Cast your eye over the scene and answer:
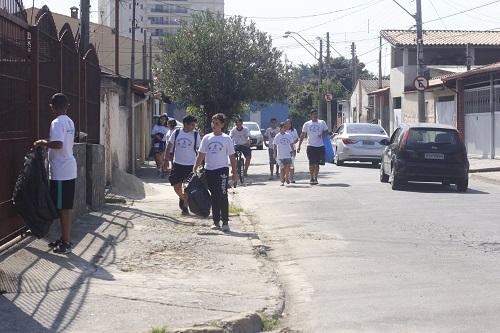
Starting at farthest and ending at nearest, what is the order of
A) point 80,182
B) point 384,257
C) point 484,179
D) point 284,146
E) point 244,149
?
point 484,179
point 244,149
point 284,146
point 80,182
point 384,257

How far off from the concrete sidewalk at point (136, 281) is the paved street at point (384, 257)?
1.53 feet

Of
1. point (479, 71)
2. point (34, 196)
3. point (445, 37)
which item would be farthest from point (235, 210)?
point (445, 37)

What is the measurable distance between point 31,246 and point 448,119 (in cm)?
3012

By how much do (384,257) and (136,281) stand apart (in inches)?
129

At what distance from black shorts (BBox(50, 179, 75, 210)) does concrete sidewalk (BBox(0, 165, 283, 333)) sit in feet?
1.74

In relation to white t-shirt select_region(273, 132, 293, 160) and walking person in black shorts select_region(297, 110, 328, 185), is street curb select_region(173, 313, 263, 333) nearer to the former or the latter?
walking person in black shorts select_region(297, 110, 328, 185)

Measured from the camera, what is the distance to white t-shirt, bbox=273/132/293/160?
67.0 ft

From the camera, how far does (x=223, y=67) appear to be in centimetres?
A: 2808

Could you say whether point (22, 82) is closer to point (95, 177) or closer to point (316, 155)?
point (95, 177)

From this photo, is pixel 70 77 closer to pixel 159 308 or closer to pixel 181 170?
pixel 181 170

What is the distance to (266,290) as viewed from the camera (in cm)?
809

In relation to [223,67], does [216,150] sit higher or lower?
lower

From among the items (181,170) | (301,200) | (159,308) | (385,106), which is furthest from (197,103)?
(385,106)

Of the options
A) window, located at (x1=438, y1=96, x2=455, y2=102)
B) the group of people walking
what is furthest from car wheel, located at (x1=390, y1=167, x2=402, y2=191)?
window, located at (x1=438, y1=96, x2=455, y2=102)
